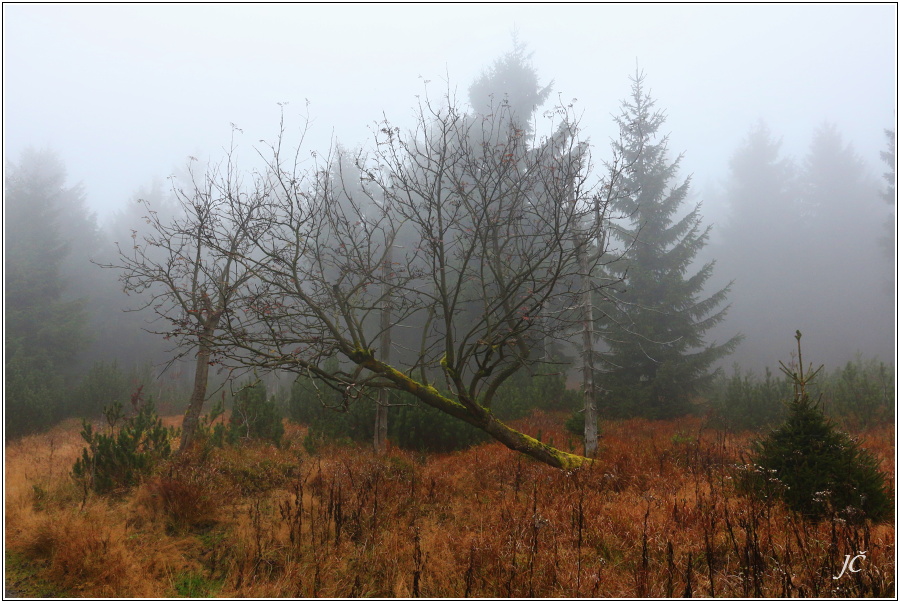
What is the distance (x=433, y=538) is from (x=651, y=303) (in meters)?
11.4

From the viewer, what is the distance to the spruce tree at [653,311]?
12.1m

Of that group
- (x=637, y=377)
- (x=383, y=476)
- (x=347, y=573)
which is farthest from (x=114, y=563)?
(x=637, y=377)

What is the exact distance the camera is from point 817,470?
4.30 metres

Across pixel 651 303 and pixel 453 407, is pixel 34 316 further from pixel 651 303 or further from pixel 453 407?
pixel 651 303

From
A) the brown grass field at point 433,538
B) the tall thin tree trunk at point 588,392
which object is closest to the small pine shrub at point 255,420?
the brown grass field at point 433,538

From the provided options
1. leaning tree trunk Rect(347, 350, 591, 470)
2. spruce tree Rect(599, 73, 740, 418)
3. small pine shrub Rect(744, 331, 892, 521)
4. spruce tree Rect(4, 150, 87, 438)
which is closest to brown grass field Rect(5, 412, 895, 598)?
small pine shrub Rect(744, 331, 892, 521)

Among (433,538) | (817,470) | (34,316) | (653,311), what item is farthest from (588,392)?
(34,316)

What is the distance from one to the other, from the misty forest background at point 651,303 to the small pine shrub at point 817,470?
509mm

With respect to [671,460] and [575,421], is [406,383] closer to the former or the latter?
[671,460]

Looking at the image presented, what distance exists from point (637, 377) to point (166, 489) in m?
12.0

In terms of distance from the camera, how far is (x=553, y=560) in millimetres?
3400

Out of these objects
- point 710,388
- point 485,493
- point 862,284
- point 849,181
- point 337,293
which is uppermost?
point 849,181

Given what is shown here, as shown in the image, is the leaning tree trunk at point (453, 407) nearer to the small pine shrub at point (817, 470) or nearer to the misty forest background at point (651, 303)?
the misty forest background at point (651, 303)

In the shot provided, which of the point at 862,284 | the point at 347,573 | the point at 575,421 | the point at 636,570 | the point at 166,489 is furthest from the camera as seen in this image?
the point at 862,284
